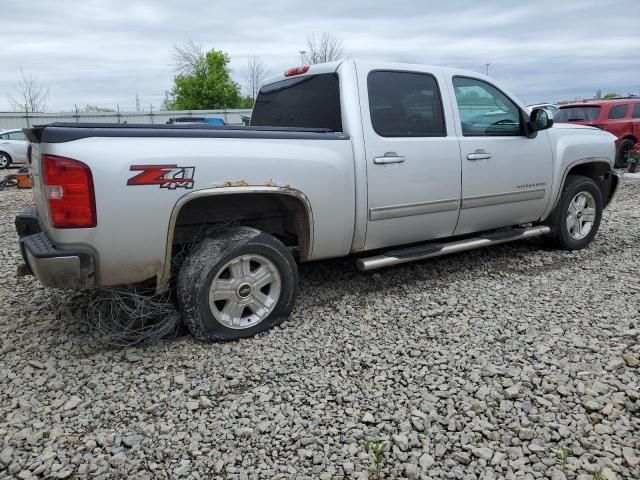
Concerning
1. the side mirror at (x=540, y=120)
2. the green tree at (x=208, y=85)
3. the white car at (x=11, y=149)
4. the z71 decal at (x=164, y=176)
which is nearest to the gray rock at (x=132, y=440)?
the z71 decal at (x=164, y=176)

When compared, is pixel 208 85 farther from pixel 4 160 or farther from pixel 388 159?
pixel 388 159

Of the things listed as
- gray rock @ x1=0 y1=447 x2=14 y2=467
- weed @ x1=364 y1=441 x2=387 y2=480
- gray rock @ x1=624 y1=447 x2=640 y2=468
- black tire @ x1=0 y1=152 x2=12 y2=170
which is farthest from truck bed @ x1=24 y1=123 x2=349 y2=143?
black tire @ x1=0 y1=152 x2=12 y2=170

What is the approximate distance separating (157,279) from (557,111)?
13578mm

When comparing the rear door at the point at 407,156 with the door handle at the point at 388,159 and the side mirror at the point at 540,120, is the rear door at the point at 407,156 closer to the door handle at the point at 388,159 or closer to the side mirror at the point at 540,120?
the door handle at the point at 388,159

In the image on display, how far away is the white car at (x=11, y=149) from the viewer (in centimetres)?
1747

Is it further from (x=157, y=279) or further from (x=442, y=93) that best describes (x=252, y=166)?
(x=442, y=93)

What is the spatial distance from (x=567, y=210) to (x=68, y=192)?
4722mm

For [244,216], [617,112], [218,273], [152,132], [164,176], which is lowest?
[218,273]

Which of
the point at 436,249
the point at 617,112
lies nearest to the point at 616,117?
the point at 617,112

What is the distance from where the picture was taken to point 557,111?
1405cm

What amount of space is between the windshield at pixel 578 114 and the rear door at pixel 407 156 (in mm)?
10652

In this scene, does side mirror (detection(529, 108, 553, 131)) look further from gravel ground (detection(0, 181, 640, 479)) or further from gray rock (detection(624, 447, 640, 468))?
gray rock (detection(624, 447, 640, 468))

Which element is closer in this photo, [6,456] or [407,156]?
[6,456]

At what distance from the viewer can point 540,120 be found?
4.84 metres
